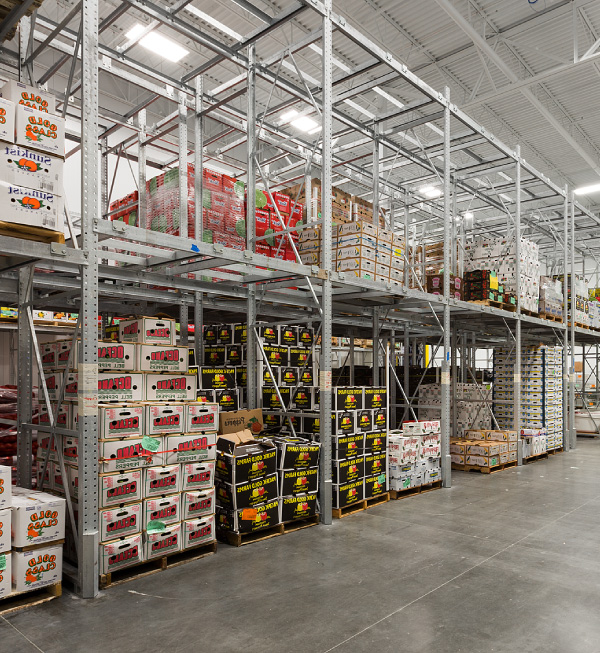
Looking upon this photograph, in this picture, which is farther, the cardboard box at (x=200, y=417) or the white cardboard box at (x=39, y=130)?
the cardboard box at (x=200, y=417)

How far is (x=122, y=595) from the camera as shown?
4637 millimetres

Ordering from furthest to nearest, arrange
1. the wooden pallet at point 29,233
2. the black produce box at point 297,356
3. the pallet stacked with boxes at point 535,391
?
the pallet stacked with boxes at point 535,391
the black produce box at point 297,356
the wooden pallet at point 29,233

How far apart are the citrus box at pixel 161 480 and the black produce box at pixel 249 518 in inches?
35.3

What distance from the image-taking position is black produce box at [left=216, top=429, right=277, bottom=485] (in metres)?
5.98

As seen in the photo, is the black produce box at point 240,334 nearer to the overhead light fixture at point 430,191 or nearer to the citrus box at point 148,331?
the citrus box at point 148,331

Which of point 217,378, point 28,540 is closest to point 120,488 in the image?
point 28,540

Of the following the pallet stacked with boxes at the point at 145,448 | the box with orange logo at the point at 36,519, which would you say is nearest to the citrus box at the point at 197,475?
the pallet stacked with boxes at the point at 145,448

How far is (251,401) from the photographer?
25.6 ft

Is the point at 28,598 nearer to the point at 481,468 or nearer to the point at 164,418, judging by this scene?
the point at 164,418

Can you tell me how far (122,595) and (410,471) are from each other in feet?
16.5

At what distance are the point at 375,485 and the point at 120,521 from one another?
4.06m

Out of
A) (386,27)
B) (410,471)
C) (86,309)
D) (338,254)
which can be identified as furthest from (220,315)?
(386,27)

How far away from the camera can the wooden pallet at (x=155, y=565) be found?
4879 mm

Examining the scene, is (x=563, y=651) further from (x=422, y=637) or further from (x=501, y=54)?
(x=501, y=54)
